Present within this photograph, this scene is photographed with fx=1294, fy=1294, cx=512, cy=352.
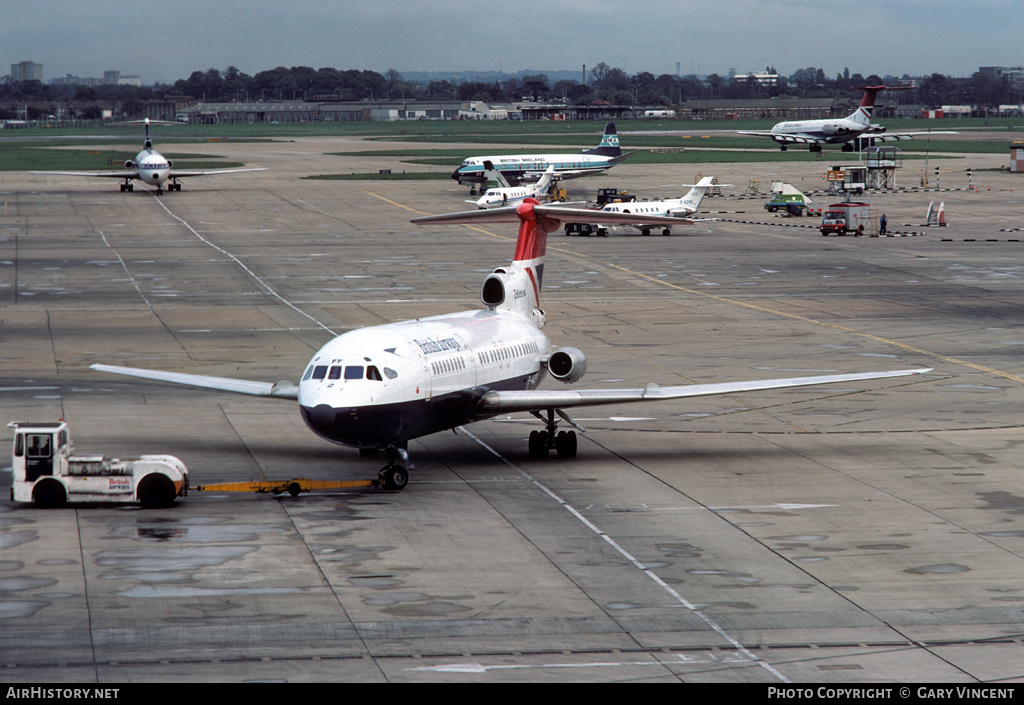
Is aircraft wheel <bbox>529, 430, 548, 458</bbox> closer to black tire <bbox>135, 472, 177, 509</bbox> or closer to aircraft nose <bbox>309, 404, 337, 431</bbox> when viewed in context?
aircraft nose <bbox>309, 404, 337, 431</bbox>

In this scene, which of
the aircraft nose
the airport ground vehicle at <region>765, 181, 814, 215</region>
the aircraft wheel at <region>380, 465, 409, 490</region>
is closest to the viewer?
the aircraft nose

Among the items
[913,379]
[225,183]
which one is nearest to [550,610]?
[913,379]

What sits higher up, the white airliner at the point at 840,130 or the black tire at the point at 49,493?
the white airliner at the point at 840,130

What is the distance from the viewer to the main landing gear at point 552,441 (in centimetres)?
3186

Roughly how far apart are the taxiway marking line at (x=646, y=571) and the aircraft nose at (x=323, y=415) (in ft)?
16.5

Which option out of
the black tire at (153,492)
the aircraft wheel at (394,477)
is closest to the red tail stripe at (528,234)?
→ the aircraft wheel at (394,477)

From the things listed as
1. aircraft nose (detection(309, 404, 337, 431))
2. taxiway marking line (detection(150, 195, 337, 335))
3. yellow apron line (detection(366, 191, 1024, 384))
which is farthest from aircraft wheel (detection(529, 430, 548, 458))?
taxiway marking line (detection(150, 195, 337, 335))

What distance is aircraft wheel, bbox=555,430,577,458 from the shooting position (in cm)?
3183

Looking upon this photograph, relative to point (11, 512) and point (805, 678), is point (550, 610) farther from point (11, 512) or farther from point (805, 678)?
point (11, 512)

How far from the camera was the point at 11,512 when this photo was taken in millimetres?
26328

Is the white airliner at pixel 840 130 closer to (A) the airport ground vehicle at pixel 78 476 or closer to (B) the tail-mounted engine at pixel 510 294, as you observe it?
(B) the tail-mounted engine at pixel 510 294

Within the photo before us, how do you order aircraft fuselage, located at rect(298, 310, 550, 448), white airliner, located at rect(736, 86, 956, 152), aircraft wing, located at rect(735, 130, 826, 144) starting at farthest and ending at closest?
aircraft wing, located at rect(735, 130, 826, 144)
white airliner, located at rect(736, 86, 956, 152)
aircraft fuselage, located at rect(298, 310, 550, 448)

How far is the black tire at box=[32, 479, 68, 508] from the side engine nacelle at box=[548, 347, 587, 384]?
12.1 m
